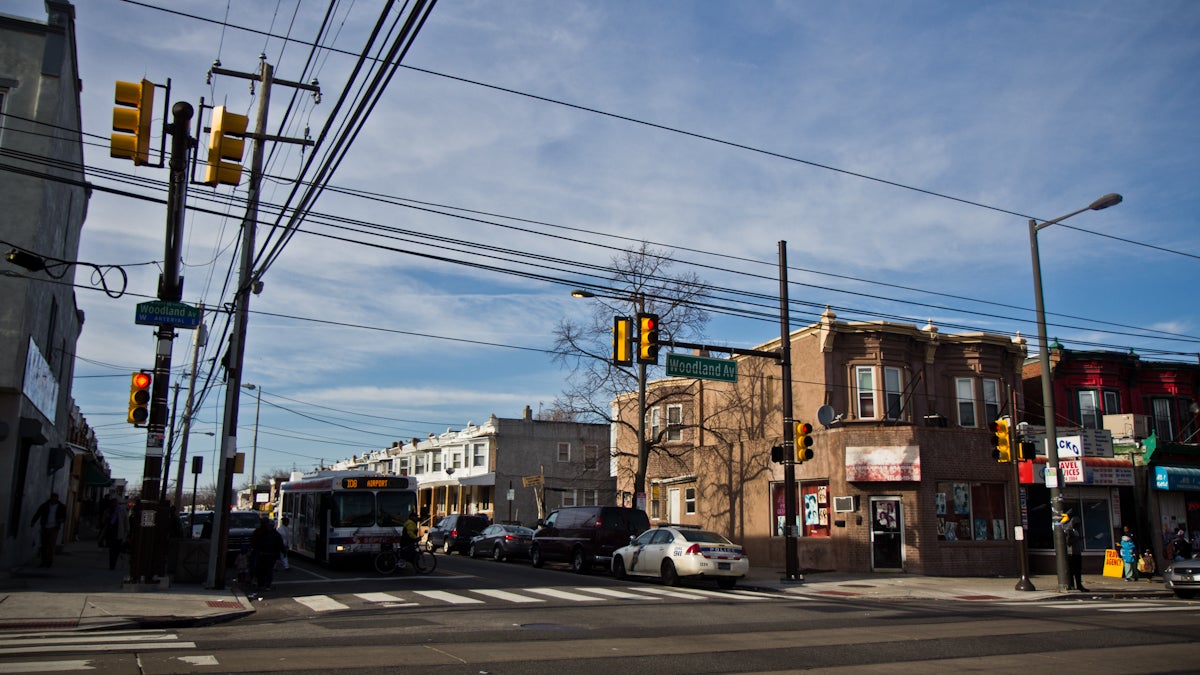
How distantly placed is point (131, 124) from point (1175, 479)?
3252cm

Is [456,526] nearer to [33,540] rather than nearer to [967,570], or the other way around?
[33,540]

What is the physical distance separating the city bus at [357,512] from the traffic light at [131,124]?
51.2 feet

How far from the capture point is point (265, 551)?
19.7 meters

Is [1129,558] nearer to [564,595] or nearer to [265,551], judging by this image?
[564,595]

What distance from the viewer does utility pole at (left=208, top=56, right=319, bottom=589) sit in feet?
63.8

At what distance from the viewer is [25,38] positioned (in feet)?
69.8

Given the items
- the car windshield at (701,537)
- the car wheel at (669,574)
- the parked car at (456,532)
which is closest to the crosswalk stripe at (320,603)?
the car wheel at (669,574)

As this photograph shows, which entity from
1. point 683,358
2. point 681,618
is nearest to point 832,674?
point 681,618

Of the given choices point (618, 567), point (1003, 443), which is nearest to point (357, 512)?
point (618, 567)

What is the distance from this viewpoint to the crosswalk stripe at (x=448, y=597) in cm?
1700

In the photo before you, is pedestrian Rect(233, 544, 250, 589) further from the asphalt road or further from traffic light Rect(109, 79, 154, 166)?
traffic light Rect(109, 79, 154, 166)

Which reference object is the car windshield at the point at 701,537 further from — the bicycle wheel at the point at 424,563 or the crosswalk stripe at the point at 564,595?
the bicycle wheel at the point at 424,563

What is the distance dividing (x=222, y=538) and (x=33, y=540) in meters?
11.5

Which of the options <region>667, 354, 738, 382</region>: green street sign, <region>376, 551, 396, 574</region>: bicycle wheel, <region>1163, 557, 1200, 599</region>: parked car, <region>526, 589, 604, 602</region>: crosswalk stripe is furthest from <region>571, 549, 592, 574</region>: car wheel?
<region>1163, 557, 1200, 599</region>: parked car
